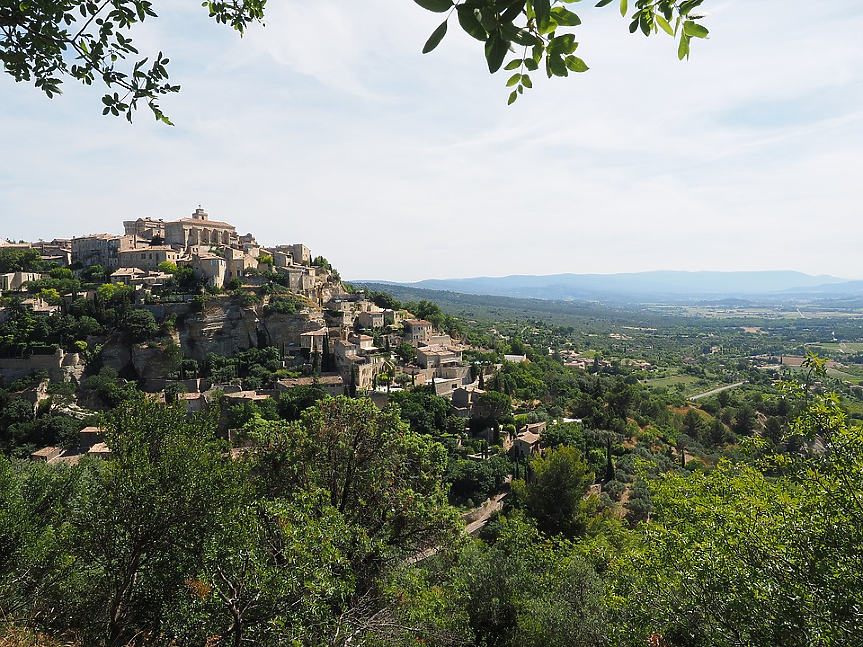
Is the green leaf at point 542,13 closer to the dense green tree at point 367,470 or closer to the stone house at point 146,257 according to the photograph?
the dense green tree at point 367,470

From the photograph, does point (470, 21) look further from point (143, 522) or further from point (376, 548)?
point (143, 522)

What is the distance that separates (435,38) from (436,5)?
3.9 inches

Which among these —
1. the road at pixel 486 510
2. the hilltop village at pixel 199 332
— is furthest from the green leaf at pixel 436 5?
the hilltop village at pixel 199 332

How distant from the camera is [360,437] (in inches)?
365

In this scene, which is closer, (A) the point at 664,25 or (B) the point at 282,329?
(A) the point at 664,25

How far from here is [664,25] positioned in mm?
2182

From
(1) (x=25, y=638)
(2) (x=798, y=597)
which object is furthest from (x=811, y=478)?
(1) (x=25, y=638)

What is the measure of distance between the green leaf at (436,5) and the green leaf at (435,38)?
0.17ft

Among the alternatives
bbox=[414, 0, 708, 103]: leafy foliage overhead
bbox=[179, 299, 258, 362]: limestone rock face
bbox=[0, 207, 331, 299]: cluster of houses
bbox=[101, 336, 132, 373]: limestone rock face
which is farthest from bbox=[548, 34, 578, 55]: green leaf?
bbox=[0, 207, 331, 299]: cluster of houses

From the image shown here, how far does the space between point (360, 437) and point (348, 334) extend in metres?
38.9

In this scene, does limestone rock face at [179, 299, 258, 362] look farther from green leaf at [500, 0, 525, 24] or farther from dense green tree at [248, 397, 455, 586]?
green leaf at [500, 0, 525, 24]

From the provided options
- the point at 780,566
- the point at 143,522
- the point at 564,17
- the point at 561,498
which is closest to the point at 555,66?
the point at 564,17

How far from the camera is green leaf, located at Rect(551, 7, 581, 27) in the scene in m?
1.86

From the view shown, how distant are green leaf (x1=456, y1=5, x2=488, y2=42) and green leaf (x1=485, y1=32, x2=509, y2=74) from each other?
78 millimetres
